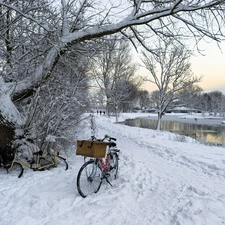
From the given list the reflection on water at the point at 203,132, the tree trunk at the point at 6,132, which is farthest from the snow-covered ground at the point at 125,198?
the reflection on water at the point at 203,132

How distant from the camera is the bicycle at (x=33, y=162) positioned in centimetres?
452

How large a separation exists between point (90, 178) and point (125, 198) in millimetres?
709

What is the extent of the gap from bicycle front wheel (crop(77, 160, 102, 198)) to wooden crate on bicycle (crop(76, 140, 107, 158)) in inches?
9.2

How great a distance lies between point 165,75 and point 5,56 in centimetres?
1600

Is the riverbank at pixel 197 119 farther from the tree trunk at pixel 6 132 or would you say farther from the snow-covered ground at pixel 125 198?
the tree trunk at pixel 6 132

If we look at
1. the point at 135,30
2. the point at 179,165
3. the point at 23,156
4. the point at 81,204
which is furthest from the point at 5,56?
the point at 179,165

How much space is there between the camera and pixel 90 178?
3609 mm

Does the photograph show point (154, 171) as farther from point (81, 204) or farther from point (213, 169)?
point (81, 204)

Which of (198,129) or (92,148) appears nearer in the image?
(92,148)

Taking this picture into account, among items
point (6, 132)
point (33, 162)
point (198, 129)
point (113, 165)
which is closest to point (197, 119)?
point (198, 129)

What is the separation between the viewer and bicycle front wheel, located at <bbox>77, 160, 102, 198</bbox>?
3.51 m

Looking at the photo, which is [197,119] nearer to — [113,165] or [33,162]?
[113,165]

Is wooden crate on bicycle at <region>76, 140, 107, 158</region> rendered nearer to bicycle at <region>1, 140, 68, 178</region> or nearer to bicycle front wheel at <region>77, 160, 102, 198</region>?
bicycle front wheel at <region>77, 160, 102, 198</region>

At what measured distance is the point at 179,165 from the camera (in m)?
5.61
